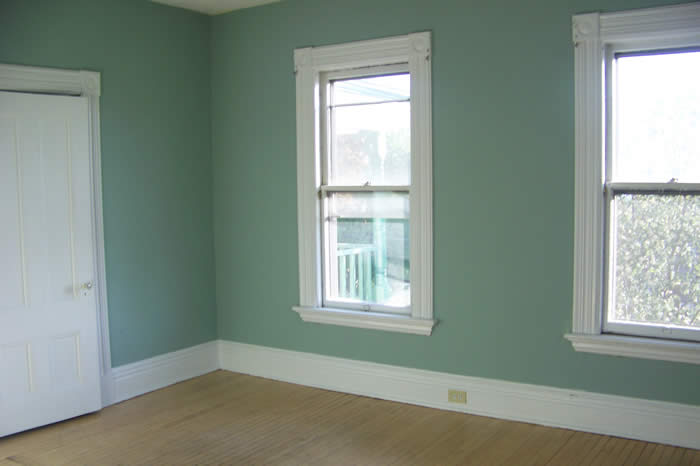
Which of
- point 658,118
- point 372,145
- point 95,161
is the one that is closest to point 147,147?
point 95,161

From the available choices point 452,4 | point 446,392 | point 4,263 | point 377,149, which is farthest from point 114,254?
point 452,4

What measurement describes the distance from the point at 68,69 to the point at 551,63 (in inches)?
123

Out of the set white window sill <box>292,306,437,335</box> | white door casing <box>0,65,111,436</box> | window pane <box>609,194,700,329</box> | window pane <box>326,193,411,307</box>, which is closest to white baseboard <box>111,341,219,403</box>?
white door casing <box>0,65,111,436</box>

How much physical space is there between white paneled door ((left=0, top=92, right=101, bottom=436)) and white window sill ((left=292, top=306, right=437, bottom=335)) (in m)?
1.53

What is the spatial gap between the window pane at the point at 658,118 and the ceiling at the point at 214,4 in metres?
2.66

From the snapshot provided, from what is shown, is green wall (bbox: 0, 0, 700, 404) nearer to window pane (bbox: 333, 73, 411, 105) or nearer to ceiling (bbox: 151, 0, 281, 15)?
ceiling (bbox: 151, 0, 281, 15)

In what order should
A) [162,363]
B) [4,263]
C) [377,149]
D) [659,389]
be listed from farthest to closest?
[162,363], [377,149], [4,263], [659,389]

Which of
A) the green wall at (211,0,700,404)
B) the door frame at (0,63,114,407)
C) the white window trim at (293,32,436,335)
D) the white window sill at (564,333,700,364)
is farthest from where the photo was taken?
the white window trim at (293,32,436,335)

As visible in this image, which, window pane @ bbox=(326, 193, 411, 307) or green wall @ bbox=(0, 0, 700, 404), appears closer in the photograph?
green wall @ bbox=(0, 0, 700, 404)

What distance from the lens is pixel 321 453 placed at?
3.54m

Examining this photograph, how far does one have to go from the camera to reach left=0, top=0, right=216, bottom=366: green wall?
4082 millimetres

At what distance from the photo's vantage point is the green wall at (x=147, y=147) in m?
4.08

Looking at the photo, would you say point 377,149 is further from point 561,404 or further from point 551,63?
point 561,404

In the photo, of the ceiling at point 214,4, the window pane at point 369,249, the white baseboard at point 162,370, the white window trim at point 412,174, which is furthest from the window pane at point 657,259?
the white baseboard at point 162,370
